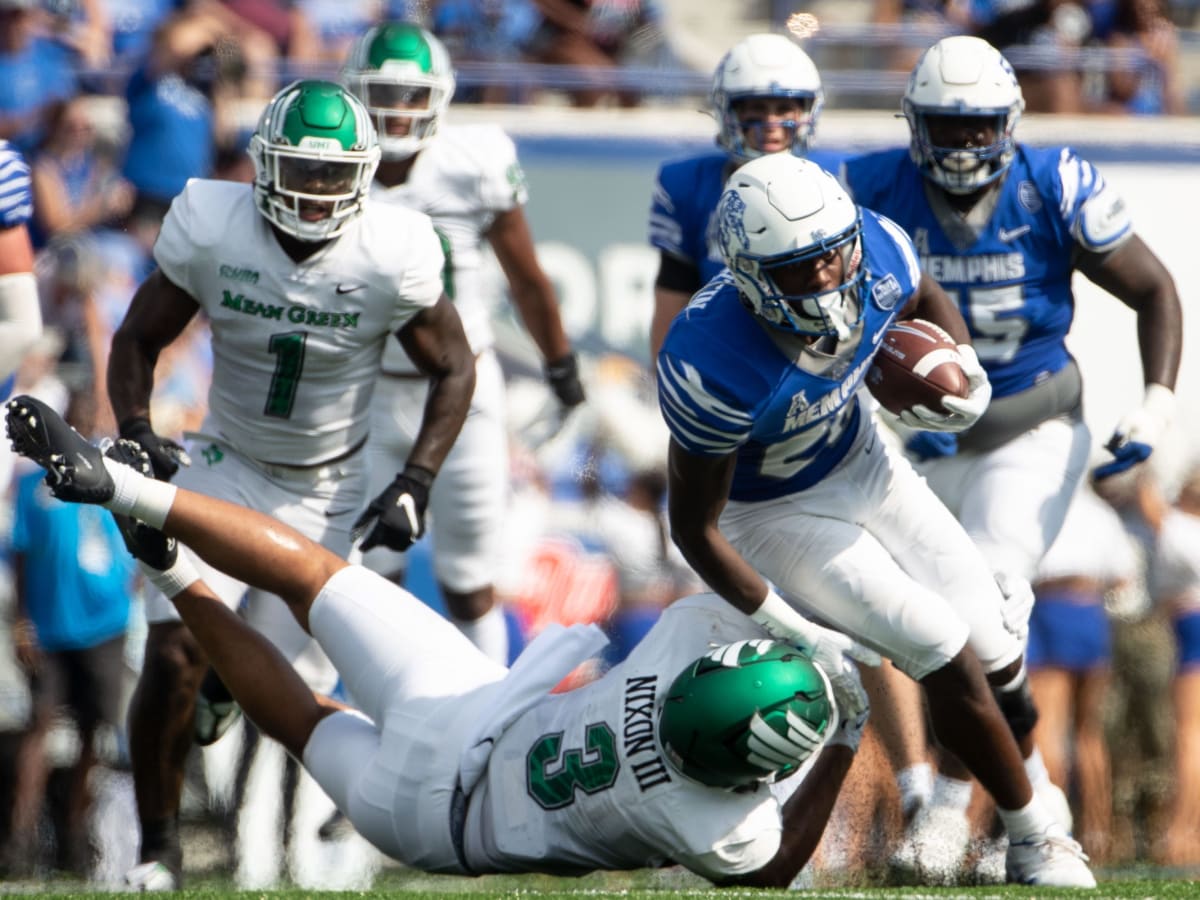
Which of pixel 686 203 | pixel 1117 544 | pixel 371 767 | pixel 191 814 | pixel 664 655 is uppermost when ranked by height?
pixel 686 203

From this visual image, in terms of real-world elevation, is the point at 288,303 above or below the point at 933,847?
above

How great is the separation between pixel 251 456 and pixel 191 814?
168cm

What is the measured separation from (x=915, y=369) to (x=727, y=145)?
1618 millimetres

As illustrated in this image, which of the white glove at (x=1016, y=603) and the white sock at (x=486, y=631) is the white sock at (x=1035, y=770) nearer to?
the white glove at (x=1016, y=603)

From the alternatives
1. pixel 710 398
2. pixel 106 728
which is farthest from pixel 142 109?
pixel 710 398

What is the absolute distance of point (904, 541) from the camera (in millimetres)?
4742

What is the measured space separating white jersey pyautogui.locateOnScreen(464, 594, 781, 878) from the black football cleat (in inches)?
44.3

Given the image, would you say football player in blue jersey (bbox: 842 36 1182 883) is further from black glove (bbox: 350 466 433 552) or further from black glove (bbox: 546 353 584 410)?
black glove (bbox: 350 466 433 552)

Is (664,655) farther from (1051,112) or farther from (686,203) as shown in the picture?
(1051,112)

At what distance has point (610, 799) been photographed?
375cm

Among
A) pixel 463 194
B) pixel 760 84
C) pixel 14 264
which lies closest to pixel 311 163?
pixel 14 264

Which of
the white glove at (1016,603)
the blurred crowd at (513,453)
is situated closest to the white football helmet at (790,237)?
the white glove at (1016,603)

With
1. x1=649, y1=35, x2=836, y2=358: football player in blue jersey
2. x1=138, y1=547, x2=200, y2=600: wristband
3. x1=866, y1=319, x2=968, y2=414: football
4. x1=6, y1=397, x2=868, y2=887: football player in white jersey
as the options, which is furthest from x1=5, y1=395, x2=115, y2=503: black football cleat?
x1=649, y1=35, x2=836, y2=358: football player in blue jersey

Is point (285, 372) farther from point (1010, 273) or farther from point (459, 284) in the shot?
point (1010, 273)
